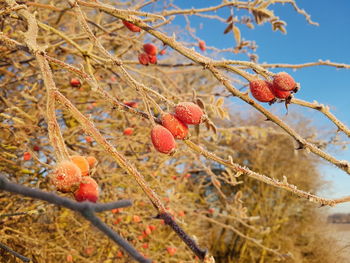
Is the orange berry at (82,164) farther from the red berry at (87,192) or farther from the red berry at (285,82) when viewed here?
the red berry at (285,82)

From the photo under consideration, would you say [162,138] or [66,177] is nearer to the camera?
[66,177]

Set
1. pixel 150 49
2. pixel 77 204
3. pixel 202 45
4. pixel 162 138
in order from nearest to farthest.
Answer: pixel 77 204 < pixel 162 138 < pixel 150 49 < pixel 202 45

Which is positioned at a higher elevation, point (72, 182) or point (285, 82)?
point (285, 82)

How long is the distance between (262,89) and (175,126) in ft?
0.70

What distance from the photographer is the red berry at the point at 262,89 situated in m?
0.74

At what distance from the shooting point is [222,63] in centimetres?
74

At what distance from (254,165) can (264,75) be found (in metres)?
7.54

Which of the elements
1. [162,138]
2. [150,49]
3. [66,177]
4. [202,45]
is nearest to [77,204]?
[66,177]

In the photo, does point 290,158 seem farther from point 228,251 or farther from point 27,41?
point 27,41

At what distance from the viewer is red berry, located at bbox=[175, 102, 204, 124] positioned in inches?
28.7

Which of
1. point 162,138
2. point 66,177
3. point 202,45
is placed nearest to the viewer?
point 66,177

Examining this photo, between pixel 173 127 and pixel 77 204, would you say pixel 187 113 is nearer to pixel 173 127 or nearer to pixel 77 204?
pixel 173 127

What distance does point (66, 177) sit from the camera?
519 mm

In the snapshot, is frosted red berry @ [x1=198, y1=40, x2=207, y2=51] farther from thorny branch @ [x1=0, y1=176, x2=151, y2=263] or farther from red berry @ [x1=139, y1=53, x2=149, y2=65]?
thorny branch @ [x1=0, y1=176, x2=151, y2=263]
